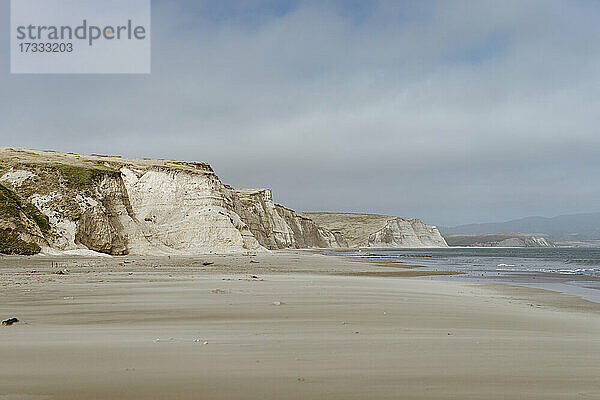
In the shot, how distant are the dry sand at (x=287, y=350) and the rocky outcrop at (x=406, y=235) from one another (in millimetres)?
134163

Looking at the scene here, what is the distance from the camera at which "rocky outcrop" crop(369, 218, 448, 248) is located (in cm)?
14312

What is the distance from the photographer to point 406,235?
14738 cm

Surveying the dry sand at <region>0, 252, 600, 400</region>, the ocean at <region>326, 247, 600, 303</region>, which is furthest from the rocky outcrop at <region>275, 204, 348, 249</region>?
the dry sand at <region>0, 252, 600, 400</region>

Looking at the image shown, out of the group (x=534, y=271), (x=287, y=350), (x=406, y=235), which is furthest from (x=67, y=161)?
(x=406, y=235)

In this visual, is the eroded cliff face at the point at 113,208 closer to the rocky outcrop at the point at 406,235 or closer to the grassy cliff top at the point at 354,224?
the grassy cliff top at the point at 354,224

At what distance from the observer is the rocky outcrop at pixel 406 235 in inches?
5635

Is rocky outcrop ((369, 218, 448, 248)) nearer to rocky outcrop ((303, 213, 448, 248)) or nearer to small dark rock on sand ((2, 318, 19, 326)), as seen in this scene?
rocky outcrop ((303, 213, 448, 248))

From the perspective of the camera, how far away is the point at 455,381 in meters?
4.05

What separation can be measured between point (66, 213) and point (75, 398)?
36739 mm

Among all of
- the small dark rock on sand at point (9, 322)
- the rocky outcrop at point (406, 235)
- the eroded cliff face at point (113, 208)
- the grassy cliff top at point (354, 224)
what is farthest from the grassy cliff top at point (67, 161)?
the rocky outcrop at point (406, 235)

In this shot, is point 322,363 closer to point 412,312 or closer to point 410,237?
point 412,312

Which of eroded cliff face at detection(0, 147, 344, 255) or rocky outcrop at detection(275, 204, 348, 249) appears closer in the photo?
eroded cliff face at detection(0, 147, 344, 255)

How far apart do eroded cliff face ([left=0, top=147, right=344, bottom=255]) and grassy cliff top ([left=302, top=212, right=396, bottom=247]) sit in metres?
84.9

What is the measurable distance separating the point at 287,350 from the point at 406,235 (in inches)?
5729
